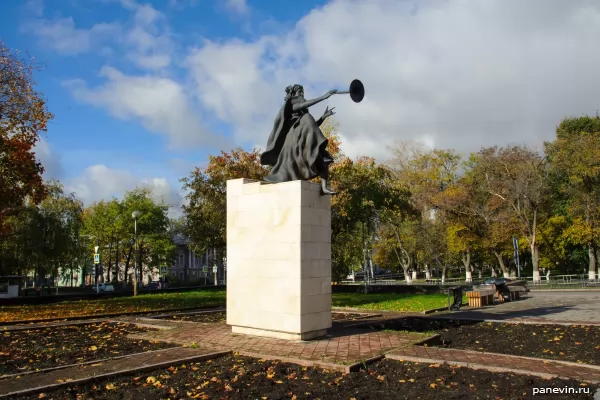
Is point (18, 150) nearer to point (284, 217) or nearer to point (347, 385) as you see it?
point (284, 217)

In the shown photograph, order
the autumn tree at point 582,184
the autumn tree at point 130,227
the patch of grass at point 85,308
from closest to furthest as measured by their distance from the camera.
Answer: the patch of grass at point 85,308
the autumn tree at point 582,184
the autumn tree at point 130,227

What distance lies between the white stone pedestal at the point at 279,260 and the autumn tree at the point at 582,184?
3276 cm

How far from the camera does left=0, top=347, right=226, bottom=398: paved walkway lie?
20.4 feet

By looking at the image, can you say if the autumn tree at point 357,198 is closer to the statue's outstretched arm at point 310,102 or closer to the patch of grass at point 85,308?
the patch of grass at point 85,308

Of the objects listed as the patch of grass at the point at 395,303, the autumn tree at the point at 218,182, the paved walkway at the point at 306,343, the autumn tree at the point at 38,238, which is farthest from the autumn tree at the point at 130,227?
the paved walkway at the point at 306,343

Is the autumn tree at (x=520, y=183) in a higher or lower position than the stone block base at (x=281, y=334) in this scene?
higher

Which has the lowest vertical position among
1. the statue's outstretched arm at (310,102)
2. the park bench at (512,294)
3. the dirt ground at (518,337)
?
the park bench at (512,294)

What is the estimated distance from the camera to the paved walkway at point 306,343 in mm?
7797

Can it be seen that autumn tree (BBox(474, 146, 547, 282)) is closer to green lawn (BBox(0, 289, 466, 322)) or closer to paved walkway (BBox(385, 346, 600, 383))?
green lawn (BBox(0, 289, 466, 322))

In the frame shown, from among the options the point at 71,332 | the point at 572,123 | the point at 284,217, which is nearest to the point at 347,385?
the point at 284,217

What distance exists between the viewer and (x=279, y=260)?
9.50 metres

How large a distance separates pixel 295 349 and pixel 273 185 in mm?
3205

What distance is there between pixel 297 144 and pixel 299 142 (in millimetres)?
65

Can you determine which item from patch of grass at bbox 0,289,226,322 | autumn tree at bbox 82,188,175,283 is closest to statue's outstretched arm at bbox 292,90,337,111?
patch of grass at bbox 0,289,226,322
